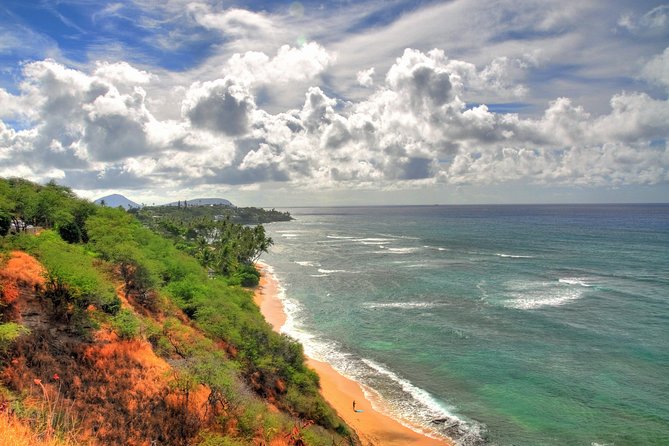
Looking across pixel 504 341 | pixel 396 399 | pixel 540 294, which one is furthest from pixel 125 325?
pixel 540 294

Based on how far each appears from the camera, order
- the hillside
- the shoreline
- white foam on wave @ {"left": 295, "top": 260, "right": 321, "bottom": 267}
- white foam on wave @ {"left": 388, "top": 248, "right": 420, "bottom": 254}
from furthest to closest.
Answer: white foam on wave @ {"left": 388, "top": 248, "right": 420, "bottom": 254}, white foam on wave @ {"left": 295, "top": 260, "right": 321, "bottom": 267}, the shoreline, the hillside

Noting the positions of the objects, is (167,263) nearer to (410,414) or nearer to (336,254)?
(410,414)

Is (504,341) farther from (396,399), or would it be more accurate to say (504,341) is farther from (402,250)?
(402,250)

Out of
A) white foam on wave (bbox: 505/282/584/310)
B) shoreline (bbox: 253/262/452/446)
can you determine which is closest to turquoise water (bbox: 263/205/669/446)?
white foam on wave (bbox: 505/282/584/310)

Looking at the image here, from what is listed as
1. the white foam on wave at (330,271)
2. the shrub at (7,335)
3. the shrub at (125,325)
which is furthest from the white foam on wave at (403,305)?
the shrub at (7,335)

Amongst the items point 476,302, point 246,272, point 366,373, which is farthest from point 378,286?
point 366,373

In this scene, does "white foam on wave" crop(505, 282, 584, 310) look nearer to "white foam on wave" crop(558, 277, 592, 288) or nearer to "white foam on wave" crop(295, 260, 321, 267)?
"white foam on wave" crop(558, 277, 592, 288)

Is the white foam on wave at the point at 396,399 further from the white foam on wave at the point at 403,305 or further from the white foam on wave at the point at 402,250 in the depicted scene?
the white foam on wave at the point at 402,250
